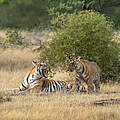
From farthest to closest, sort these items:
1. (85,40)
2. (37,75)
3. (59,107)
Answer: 1. (85,40)
2. (37,75)
3. (59,107)

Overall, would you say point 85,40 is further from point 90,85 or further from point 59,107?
point 59,107

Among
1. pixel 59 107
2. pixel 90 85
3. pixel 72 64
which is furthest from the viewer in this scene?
pixel 90 85

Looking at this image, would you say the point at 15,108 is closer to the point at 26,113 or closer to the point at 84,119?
the point at 26,113

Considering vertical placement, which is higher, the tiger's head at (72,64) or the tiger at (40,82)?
the tiger's head at (72,64)

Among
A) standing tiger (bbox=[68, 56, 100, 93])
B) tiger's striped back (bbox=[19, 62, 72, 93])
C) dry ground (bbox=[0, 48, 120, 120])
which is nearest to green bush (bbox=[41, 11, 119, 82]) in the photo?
dry ground (bbox=[0, 48, 120, 120])

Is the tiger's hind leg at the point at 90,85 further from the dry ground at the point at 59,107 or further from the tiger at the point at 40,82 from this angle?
the tiger at the point at 40,82

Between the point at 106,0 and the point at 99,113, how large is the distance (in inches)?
519

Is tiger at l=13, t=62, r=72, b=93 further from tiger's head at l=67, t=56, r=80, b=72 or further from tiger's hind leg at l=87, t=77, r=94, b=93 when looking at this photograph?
tiger's hind leg at l=87, t=77, r=94, b=93

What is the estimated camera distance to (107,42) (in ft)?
53.5

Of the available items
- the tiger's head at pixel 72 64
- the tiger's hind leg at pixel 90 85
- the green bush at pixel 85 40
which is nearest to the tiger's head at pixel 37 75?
the tiger's head at pixel 72 64

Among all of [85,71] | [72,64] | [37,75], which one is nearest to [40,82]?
[37,75]

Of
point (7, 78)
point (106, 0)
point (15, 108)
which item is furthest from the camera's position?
point (106, 0)

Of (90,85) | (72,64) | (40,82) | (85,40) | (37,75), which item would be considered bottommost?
(90,85)

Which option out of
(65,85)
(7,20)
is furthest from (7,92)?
(7,20)
